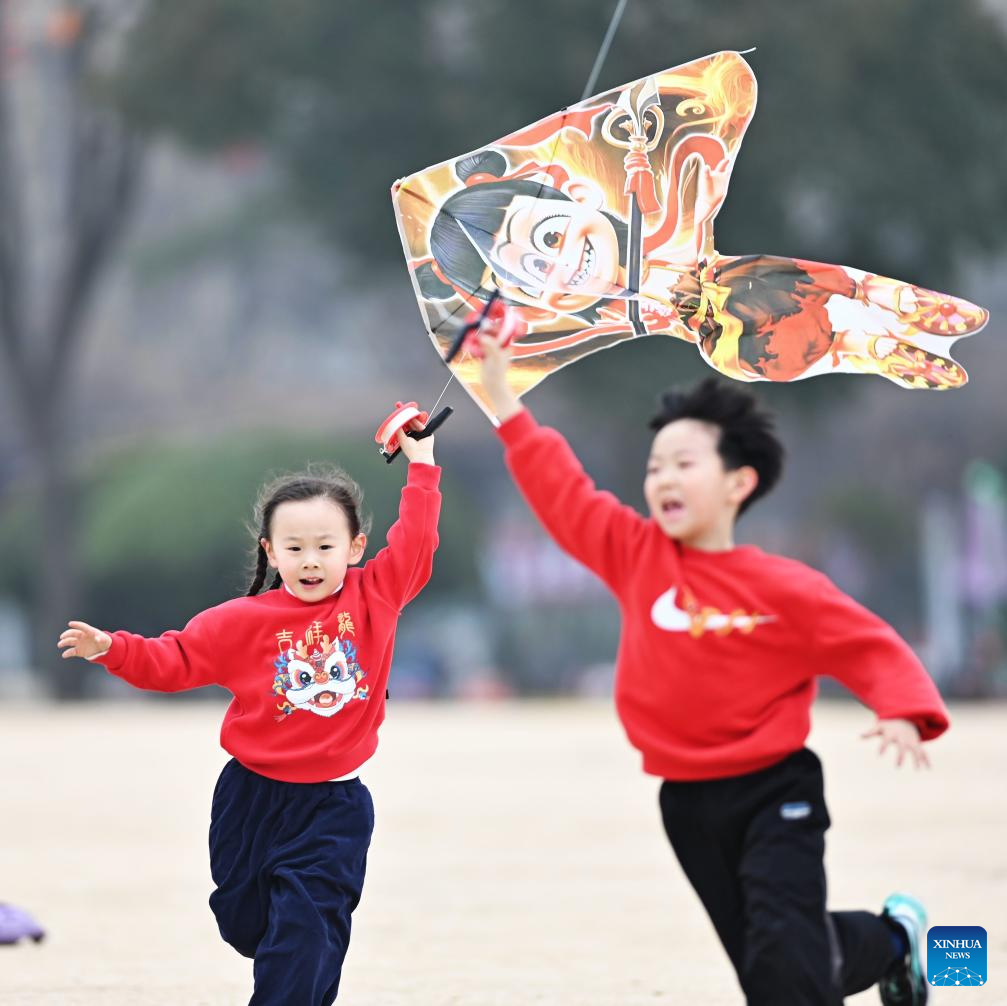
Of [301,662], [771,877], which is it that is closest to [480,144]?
[301,662]

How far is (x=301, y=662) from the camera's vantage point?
479 centimetres

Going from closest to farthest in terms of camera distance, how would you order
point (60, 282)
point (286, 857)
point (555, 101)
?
1. point (286, 857)
2. point (555, 101)
3. point (60, 282)

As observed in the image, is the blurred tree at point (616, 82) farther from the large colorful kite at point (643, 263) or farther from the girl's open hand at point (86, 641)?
the girl's open hand at point (86, 641)

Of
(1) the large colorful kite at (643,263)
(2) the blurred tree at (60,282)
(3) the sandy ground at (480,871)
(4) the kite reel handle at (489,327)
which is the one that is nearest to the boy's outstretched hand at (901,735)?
(1) the large colorful kite at (643,263)

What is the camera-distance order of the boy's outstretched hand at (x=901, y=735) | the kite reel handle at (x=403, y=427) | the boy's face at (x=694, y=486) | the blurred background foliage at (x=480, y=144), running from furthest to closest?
the blurred background foliage at (x=480, y=144) → the kite reel handle at (x=403, y=427) → the boy's face at (x=694, y=486) → the boy's outstretched hand at (x=901, y=735)

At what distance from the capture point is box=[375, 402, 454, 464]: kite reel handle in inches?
193

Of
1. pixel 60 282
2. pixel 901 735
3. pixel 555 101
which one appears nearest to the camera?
pixel 901 735

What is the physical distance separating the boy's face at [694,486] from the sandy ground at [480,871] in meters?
1.70

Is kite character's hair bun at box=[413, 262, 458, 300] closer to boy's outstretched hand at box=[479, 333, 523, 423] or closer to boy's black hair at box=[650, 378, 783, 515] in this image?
boy's outstretched hand at box=[479, 333, 523, 423]

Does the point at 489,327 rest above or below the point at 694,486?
above

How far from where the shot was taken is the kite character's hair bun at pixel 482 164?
16.5ft

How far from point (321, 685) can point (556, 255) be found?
1101 millimetres

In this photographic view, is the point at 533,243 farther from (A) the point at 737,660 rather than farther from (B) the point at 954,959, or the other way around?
(B) the point at 954,959

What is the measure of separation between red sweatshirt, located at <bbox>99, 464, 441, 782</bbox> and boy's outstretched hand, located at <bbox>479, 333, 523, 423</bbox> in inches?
21.3
